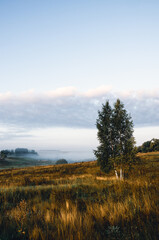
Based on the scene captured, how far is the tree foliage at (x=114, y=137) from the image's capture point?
1831 cm

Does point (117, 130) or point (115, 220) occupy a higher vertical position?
point (117, 130)

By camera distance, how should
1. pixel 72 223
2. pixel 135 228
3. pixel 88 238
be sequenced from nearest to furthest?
pixel 88 238, pixel 135 228, pixel 72 223

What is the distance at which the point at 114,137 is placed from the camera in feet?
64.3

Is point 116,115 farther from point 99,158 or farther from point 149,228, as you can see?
point 149,228

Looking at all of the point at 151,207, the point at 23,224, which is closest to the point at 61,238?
the point at 23,224

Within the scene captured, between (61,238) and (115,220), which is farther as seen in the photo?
(115,220)

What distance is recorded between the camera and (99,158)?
1934 cm

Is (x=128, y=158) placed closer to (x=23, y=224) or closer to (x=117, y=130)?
(x=117, y=130)

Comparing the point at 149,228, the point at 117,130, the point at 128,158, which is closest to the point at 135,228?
the point at 149,228

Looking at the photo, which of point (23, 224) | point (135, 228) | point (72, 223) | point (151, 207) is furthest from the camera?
point (151, 207)

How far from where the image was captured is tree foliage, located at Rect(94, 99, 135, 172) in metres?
18.3

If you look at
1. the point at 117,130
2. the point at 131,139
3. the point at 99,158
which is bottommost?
the point at 99,158

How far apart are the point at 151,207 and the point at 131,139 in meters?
15.6

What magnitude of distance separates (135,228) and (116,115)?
17.9m
